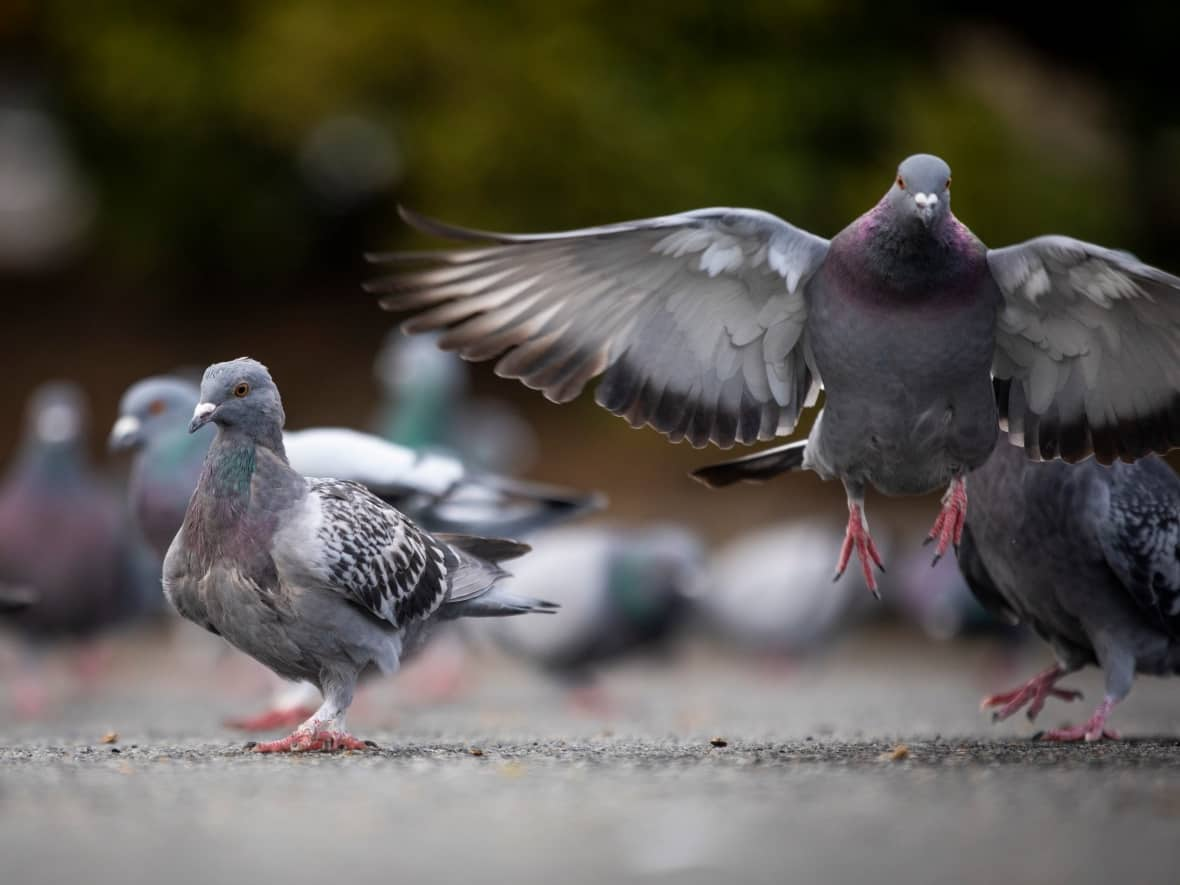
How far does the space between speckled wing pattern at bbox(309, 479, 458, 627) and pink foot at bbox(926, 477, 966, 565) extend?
164 cm

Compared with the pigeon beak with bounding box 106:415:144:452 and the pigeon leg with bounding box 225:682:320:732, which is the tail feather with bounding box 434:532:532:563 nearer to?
the pigeon leg with bounding box 225:682:320:732

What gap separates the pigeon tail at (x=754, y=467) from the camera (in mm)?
6145

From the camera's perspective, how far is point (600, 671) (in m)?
10.1

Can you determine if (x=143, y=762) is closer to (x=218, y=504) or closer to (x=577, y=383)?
(x=218, y=504)

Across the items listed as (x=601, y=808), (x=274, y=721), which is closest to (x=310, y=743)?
(x=601, y=808)

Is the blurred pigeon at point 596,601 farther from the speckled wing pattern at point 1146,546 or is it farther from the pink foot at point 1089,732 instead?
the speckled wing pattern at point 1146,546

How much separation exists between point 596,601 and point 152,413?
3.01 metres

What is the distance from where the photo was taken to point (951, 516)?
561 centimetres

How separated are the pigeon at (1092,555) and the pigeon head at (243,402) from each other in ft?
8.34

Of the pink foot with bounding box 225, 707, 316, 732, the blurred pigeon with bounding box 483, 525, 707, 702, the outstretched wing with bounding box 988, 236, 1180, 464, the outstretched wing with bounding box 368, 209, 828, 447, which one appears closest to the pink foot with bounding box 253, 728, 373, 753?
the outstretched wing with bounding box 368, 209, 828, 447

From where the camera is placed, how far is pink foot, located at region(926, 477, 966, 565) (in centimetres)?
556

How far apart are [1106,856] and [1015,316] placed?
94.1 inches

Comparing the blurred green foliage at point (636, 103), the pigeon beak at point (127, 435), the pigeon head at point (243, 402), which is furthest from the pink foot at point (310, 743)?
the blurred green foliage at point (636, 103)

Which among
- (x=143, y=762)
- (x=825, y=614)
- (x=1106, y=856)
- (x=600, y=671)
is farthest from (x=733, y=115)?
(x=1106, y=856)
